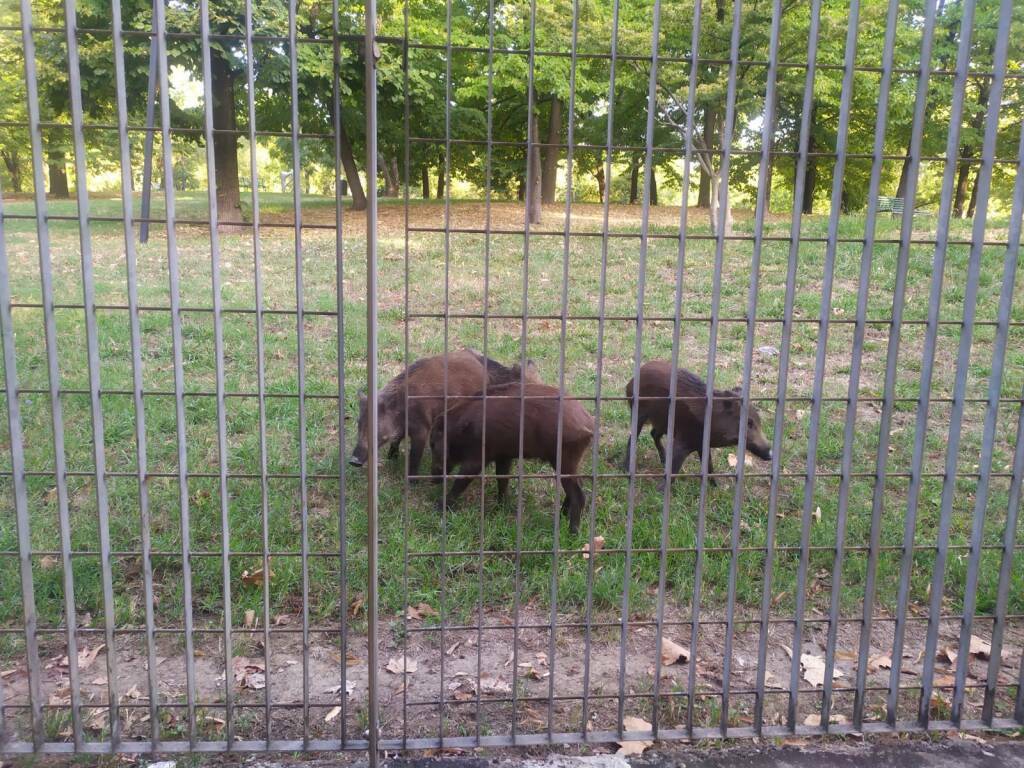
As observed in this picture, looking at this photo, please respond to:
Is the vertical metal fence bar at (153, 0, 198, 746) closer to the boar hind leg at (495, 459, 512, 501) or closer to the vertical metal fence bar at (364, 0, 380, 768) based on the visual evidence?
the vertical metal fence bar at (364, 0, 380, 768)

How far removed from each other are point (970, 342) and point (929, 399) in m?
0.30

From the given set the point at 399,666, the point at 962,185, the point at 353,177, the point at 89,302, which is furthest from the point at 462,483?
the point at 962,185

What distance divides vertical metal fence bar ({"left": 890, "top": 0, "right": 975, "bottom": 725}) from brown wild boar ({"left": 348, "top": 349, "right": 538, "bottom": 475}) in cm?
334

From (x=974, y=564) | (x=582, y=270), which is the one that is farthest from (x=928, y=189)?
(x=974, y=564)

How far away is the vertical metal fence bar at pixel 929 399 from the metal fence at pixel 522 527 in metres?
0.02

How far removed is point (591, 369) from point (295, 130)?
19.0ft

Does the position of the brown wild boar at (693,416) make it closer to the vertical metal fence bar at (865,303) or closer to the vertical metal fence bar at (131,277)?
the vertical metal fence bar at (865,303)

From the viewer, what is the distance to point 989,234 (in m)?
13.5

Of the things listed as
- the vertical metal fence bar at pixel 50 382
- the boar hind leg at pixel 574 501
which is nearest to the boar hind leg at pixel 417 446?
the boar hind leg at pixel 574 501

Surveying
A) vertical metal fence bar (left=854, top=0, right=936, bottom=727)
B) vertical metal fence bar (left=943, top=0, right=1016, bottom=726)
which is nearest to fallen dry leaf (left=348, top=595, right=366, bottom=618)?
vertical metal fence bar (left=854, top=0, right=936, bottom=727)

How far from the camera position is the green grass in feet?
15.6

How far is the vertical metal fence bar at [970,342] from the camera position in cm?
319

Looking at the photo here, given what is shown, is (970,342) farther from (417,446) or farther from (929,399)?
(417,446)

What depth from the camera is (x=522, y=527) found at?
542 cm
